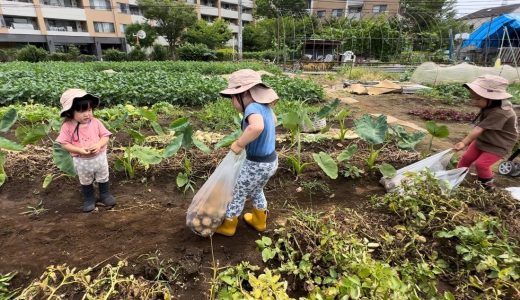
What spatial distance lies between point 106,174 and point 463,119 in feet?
23.5

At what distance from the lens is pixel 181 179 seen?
3420mm

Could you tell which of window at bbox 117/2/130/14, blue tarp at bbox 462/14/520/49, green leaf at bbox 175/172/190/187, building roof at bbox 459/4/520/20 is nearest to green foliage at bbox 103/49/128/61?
window at bbox 117/2/130/14

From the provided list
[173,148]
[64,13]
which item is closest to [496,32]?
[173,148]

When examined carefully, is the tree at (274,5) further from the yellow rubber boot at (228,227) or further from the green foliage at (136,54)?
the yellow rubber boot at (228,227)

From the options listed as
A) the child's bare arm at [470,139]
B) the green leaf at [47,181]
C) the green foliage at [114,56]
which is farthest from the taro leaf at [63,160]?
the green foliage at [114,56]

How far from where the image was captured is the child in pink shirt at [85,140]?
2.69m

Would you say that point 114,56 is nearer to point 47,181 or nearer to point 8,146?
point 8,146

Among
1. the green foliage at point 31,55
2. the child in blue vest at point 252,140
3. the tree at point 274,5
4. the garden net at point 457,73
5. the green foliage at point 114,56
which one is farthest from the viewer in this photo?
the tree at point 274,5

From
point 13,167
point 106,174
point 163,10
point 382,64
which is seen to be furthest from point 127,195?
point 163,10

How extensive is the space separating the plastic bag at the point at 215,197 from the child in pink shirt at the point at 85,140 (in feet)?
3.69

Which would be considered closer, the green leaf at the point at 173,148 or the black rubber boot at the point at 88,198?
the black rubber boot at the point at 88,198

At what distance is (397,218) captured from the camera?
2.79 meters

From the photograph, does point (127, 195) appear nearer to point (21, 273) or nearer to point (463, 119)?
point (21, 273)

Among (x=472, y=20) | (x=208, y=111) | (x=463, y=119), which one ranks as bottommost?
(x=463, y=119)
